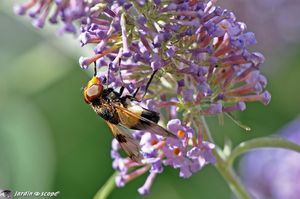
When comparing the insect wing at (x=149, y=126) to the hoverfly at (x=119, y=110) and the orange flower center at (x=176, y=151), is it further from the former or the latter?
the orange flower center at (x=176, y=151)

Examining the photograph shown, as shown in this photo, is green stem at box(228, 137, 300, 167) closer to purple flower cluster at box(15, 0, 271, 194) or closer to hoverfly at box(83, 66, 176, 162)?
purple flower cluster at box(15, 0, 271, 194)

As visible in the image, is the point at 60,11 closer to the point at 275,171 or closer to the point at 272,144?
the point at 272,144

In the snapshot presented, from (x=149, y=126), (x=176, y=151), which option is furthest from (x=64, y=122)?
(x=149, y=126)

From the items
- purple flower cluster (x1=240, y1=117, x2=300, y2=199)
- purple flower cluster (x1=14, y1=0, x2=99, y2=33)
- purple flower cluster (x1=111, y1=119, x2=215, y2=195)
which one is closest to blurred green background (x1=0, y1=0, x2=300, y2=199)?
purple flower cluster (x1=240, y1=117, x2=300, y2=199)

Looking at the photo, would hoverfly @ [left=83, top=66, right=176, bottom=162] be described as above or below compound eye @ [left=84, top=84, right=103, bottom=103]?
below

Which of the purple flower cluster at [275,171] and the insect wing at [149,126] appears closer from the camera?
the insect wing at [149,126]

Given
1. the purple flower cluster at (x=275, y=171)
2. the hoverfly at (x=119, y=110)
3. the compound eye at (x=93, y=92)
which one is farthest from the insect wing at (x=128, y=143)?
the purple flower cluster at (x=275, y=171)

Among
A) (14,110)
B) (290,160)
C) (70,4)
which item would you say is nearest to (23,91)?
(14,110)
